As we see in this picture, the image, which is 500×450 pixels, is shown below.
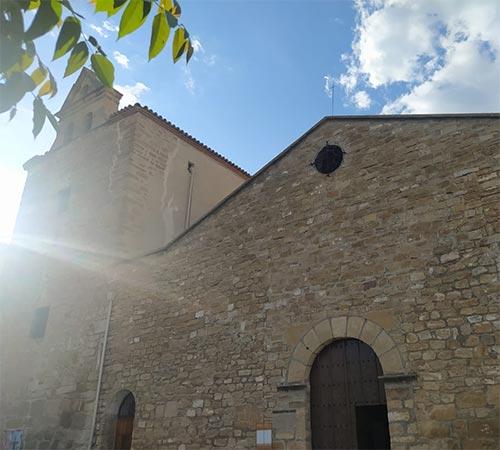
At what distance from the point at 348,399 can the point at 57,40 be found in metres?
5.85

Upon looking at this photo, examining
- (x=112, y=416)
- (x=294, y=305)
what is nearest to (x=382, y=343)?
(x=294, y=305)

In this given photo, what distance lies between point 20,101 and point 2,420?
11.5 m

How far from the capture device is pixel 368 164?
752 centimetres

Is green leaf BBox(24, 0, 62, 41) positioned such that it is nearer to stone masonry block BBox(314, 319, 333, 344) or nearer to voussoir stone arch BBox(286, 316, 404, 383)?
voussoir stone arch BBox(286, 316, 404, 383)

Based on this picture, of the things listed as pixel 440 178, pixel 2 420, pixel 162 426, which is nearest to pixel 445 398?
pixel 440 178

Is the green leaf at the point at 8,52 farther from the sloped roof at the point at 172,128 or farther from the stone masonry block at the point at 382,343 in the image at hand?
the sloped roof at the point at 172,128

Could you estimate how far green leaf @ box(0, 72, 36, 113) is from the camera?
191 centimetres

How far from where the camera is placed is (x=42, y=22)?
→ 1.81m

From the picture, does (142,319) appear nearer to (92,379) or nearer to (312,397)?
(92,379)

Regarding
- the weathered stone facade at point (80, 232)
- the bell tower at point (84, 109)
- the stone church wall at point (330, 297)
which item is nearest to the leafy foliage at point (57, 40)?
the stone church wall at point (330, 297)

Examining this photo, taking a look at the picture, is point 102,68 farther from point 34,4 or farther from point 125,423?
point 125,423

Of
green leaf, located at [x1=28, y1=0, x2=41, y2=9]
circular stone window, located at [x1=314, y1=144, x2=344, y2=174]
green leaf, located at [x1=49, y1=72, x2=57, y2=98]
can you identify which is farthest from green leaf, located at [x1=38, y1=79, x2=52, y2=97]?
circular stone window, located at [x1=314, y1=144, x2=344, y2=174]

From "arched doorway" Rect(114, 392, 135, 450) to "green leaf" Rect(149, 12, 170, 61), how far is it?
8.02 meters

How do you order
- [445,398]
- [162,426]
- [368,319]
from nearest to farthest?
[445,398] → [368,319] → [162,426]
